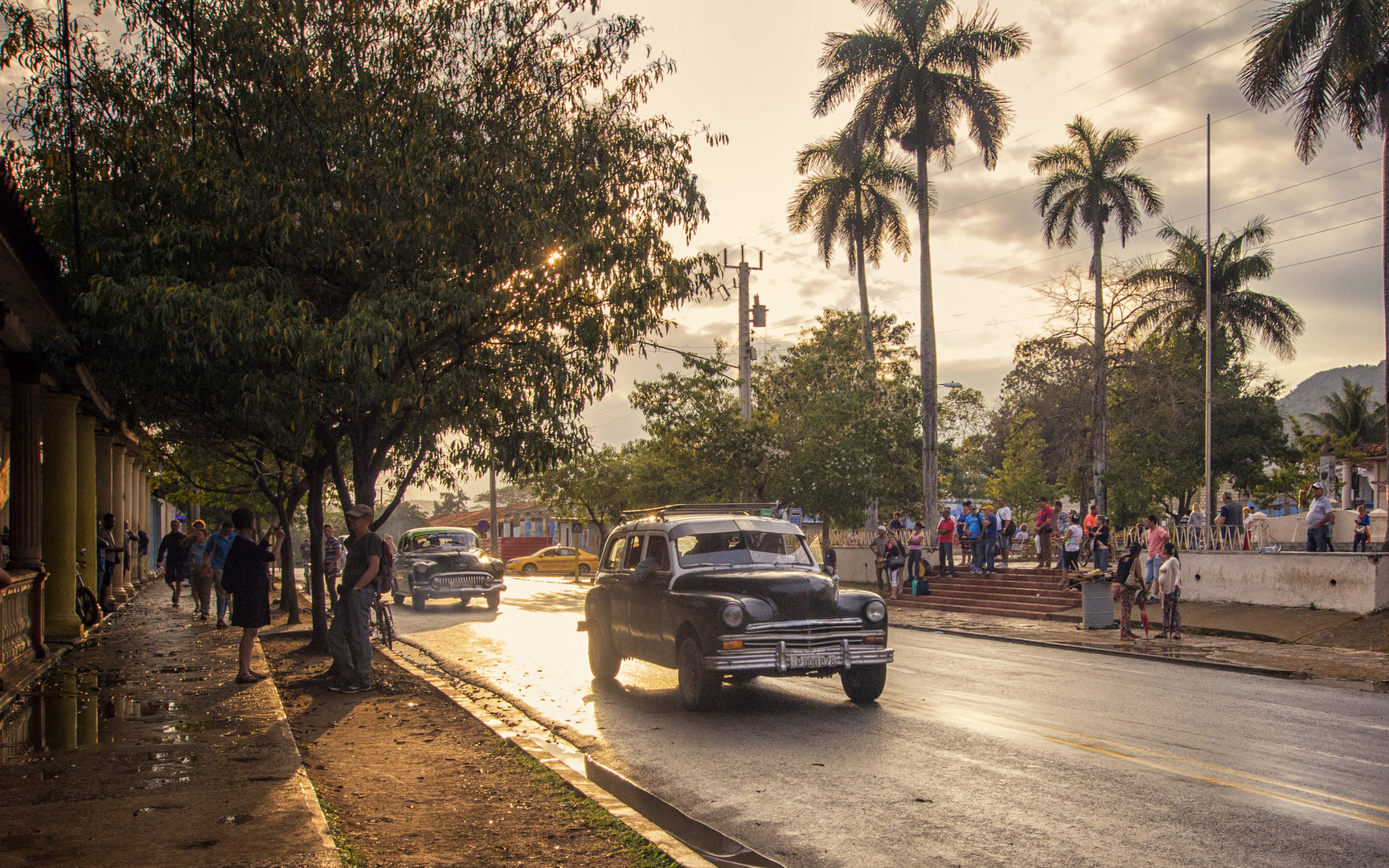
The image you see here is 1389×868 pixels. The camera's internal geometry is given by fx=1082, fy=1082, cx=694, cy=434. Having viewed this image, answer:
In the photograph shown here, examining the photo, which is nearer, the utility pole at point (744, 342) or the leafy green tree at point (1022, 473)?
the utility pole at point (744, 342)

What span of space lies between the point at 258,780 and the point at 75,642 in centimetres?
1079

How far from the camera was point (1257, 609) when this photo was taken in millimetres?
19781

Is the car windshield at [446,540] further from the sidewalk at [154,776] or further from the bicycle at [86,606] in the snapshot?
the sidewalk at [154,776]

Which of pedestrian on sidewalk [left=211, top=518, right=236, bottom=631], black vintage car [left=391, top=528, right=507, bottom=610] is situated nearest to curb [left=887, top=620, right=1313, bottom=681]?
black vintage car [left=391, top=528, right=507, bottom=610]

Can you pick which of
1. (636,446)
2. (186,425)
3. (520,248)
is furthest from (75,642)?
(636,446)

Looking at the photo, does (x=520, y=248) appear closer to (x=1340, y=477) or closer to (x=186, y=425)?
(x=186, y=425)

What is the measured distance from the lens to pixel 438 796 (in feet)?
23.0

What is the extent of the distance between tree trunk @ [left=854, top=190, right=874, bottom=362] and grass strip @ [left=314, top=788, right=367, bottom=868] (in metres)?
37.7

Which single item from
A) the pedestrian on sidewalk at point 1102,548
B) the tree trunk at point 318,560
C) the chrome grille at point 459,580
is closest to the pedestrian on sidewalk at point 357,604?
→ the tree trunk at point 318,560

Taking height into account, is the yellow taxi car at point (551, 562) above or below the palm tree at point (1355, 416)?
below

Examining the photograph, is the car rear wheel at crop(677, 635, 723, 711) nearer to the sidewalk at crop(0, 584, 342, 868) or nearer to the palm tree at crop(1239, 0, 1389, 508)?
the sidewalk at crop(0, 584, 342, 868)

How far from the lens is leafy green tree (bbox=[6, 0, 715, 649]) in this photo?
11.3 meters

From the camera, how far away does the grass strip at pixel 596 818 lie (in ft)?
18.0

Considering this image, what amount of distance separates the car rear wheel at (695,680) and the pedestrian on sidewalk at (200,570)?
43.4 ft
